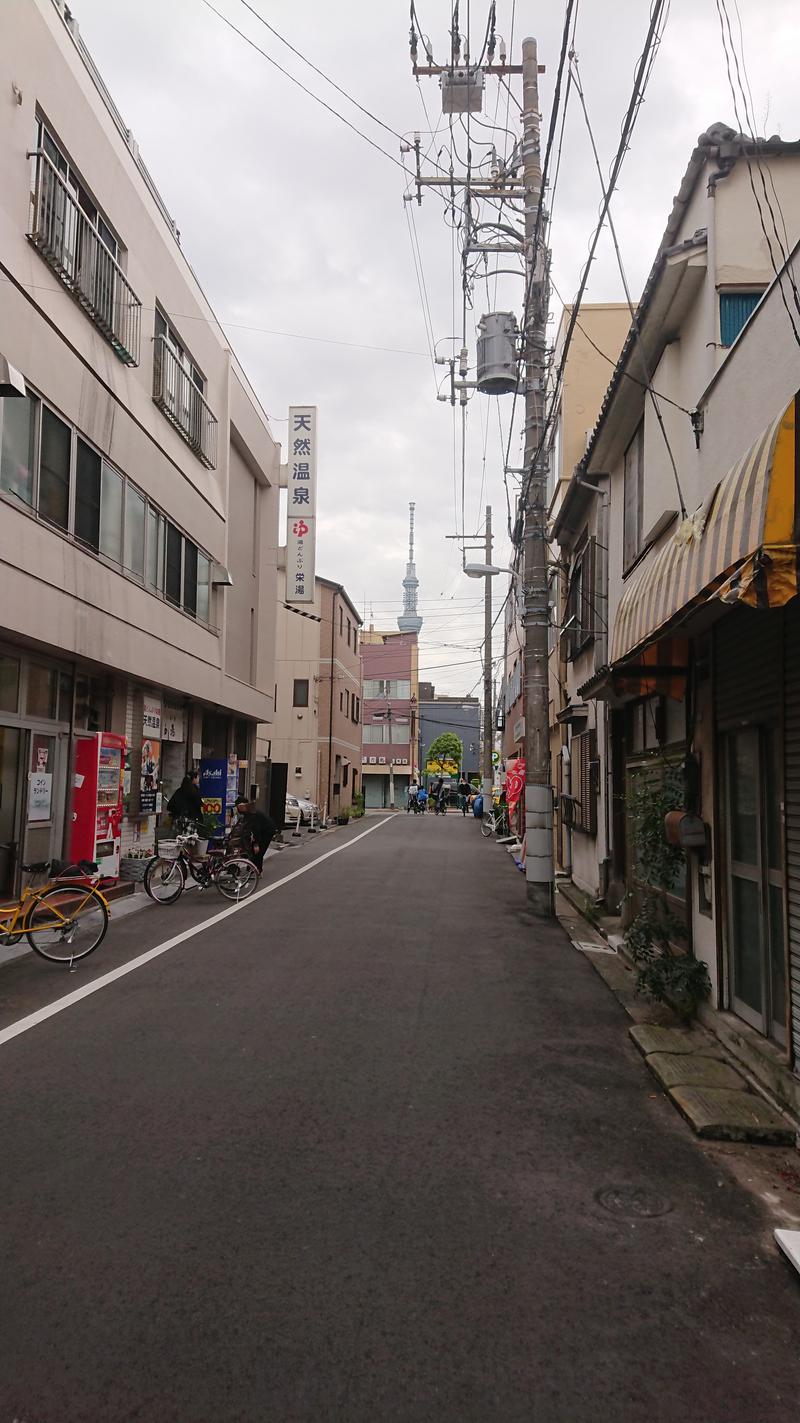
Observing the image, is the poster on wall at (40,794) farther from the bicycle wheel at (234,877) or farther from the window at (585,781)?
the window at (585,781)

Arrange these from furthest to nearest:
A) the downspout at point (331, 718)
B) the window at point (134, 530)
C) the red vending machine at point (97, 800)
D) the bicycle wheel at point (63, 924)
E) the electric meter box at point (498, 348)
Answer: the downspout at point (331, 718), the window at point (134, 530), the electric meter box at point (498, 348), the red vending machine at point (97, 800), the bicycle wheel at point (63, 924)

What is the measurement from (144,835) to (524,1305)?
1436 cm

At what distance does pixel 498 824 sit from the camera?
3055 cm

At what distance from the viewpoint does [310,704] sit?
40906 mm

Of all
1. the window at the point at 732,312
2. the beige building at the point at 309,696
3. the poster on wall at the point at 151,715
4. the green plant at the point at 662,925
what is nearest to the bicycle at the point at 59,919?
the green plant at the point at 662,925

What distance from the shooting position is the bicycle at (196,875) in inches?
518

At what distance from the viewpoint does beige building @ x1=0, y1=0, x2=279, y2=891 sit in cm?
1099

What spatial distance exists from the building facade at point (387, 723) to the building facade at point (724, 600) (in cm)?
5664

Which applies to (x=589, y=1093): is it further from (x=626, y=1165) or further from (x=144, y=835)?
(x=144, y=835)

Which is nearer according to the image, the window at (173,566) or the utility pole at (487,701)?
the window at (173,566)

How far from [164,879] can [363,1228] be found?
9.91 m

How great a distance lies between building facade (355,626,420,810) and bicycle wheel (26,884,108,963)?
188ft

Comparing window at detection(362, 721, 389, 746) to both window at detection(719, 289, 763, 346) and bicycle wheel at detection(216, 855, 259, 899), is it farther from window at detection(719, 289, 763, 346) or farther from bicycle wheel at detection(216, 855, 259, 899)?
window at detection(719, 289, 763, 346)

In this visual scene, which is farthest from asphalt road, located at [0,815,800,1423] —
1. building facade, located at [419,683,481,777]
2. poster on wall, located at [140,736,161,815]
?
building facade, located at [419,683,481,777]
